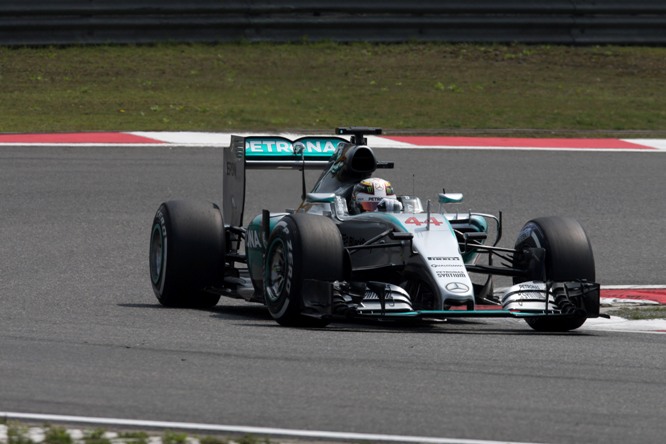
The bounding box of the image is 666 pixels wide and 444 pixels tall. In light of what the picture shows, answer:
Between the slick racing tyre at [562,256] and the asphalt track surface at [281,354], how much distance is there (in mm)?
264

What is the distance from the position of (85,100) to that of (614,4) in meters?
8.26

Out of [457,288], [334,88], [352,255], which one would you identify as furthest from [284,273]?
[334,88]

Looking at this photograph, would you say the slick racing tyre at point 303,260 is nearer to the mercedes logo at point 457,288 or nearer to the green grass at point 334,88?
the mercedes logo at point 457,288

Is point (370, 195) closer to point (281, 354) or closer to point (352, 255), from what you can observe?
point (352, 255)

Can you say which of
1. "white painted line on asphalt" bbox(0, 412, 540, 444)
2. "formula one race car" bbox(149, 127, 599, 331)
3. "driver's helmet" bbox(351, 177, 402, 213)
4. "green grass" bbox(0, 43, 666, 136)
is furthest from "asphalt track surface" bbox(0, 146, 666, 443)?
"green grass" bbox(0, 43, 666, 136)

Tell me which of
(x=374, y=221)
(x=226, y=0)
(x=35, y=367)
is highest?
(x=226, y=0)

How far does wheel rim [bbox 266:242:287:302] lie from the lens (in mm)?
9344

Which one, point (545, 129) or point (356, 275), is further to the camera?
point (545, 129)

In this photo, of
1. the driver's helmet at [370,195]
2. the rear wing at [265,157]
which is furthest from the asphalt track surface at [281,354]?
the driver's helmet at [370,195]

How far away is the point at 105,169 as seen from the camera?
53.7ft

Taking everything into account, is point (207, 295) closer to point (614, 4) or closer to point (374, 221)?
point (374, 221)

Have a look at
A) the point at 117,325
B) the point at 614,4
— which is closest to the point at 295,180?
the point at 117,325

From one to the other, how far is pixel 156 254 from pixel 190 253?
0.53m

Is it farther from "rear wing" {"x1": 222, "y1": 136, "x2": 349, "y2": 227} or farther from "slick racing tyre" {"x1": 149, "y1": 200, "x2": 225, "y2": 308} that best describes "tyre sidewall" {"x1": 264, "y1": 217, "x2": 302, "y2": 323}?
"rear wing" {"x1": 222, "y1": 136, "x2": 349, "y2": 227}
